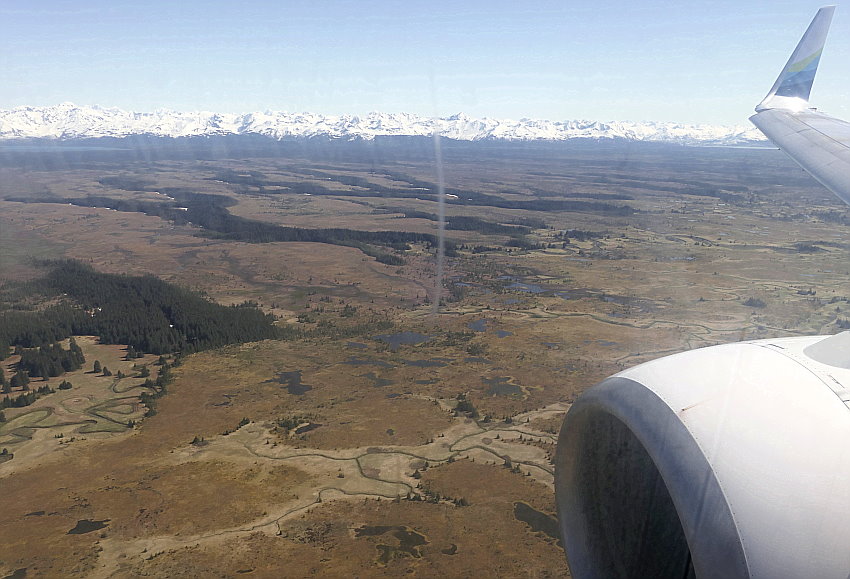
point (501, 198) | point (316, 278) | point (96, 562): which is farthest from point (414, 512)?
point (501, 198)

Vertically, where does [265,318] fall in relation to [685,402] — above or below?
below

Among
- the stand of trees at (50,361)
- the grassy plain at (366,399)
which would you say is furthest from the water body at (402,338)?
the stand of trees at (50,361)

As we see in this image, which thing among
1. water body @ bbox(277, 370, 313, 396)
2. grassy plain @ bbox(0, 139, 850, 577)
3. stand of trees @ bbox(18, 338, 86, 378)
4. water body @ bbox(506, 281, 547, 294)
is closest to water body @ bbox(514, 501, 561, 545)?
grassy plain @ bbox(0, 139, 850, 577)

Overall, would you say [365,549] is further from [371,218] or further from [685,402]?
[371,218]

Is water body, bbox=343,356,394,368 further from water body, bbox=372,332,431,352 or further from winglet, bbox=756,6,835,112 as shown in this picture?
winglet, bbox=756,6,835,112

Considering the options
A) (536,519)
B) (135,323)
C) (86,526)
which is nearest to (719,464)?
(536,519)

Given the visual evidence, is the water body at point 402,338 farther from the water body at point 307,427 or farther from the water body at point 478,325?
the water body at point 307,427
